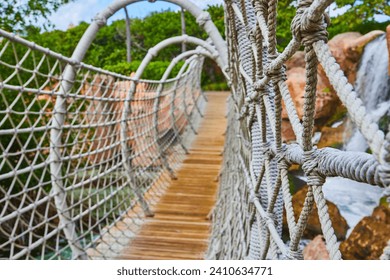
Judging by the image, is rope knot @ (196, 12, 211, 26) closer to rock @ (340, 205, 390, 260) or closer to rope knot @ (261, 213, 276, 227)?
rope knot @ (261, 213, 276, 227)

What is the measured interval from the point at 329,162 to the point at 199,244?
1078 mm

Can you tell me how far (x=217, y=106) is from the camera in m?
3.40

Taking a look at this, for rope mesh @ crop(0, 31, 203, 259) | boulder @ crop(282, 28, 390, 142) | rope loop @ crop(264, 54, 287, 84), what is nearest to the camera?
rope loop @ crop(264, 54, 287, 84)

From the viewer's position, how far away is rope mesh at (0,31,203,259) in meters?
0.82

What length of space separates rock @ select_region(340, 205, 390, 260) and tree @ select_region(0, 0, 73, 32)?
1148 millimetres

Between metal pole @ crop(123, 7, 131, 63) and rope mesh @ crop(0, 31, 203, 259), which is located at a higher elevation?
metal pole @ crop(123, 7, 131, 63)

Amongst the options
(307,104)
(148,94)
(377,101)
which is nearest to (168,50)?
(148,94)

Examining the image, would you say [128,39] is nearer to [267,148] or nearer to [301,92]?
[301,92]

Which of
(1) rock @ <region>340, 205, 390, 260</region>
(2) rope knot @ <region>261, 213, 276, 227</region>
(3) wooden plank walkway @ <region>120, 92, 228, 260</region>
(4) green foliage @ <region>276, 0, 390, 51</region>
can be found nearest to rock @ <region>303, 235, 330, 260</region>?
(1) rock @ <region>340, 205, 390, 260</region>

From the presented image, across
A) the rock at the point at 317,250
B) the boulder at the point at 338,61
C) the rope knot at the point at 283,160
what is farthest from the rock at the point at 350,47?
the rope knot at the point at 283,160

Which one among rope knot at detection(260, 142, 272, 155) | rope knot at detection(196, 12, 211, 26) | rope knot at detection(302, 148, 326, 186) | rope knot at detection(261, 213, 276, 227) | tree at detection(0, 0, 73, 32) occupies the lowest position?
rope knot at detection(261, 213, 276, 227)

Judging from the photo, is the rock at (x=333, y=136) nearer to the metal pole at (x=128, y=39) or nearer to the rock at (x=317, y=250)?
the rock at (x=317, y=250)

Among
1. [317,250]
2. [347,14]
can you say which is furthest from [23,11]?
[317,250]
